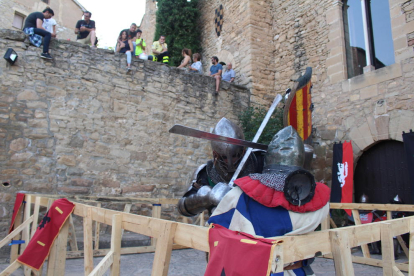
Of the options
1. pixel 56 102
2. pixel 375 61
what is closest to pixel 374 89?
pixel 375 61

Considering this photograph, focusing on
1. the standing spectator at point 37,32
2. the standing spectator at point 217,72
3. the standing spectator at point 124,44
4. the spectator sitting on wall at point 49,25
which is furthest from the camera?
the standing spectator at point 217,72

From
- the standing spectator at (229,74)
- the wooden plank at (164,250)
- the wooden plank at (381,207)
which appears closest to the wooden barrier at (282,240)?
the wooden plank at (164,250)

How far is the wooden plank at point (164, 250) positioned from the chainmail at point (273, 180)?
53cm

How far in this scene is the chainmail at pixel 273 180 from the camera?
1.69 meters

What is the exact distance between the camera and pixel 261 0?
27.8 feet

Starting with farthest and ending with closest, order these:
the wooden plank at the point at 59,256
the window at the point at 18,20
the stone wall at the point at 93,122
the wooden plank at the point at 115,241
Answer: the window at the point at 18,20 < the stone wall at the point at 93,122 < the wooden plank at the point at 59,256 < the wooden plank at the point at 115,241

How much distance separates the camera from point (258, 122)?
23.7ft

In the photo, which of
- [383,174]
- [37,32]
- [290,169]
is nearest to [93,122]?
[37,32]

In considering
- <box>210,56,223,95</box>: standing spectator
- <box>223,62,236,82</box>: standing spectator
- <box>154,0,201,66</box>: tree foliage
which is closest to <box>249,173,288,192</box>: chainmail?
<box>210,56,223,95</box>: standing spectator

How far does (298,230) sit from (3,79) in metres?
5.48

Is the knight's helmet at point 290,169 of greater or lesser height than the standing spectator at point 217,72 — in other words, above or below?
below

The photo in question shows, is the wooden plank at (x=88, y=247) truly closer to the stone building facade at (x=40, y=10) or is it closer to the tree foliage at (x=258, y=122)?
the tree foliage at (x=258, y=122)

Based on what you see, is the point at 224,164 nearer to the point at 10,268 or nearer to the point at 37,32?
the point at 10,268

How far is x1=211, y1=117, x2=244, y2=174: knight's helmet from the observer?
2.39 meters
